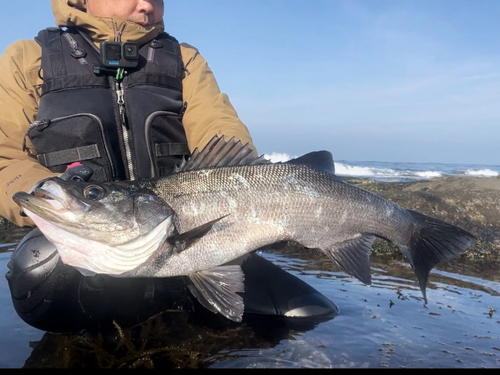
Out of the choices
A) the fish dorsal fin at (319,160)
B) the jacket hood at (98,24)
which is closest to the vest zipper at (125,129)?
the jacket hood at (98,24)

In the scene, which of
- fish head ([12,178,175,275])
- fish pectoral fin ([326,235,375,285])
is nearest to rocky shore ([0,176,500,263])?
fish pectoral fin ([326,235,375,285])

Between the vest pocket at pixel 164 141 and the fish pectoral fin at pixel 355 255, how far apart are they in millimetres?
1556

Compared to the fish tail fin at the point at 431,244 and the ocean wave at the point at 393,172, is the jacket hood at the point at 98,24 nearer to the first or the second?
the fish tail fin at the point at 431,244

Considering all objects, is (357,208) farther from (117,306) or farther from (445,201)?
(445,201)

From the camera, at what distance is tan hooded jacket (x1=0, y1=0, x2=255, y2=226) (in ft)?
11.2

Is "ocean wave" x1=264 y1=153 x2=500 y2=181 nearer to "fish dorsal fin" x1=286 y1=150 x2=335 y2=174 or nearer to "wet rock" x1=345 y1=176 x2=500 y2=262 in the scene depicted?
"wet rock" x1=345 y1=176 x2=500 y2=262

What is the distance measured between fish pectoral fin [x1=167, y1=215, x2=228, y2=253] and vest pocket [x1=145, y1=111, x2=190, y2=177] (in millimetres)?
1143

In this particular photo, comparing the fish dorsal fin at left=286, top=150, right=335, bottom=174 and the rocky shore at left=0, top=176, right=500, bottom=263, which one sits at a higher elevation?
the fish dorsal fin at left=286, top=150, right=335, bottom=174

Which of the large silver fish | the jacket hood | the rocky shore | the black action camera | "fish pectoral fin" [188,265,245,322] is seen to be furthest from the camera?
the rocky shore

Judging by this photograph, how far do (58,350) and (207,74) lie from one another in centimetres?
273

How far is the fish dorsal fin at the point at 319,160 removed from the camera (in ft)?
10.8

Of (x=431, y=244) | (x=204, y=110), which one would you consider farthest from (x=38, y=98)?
(x=431, y=244)

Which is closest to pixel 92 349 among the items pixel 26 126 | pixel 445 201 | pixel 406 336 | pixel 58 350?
pixel 58 350

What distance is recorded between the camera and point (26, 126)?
3.81 m
